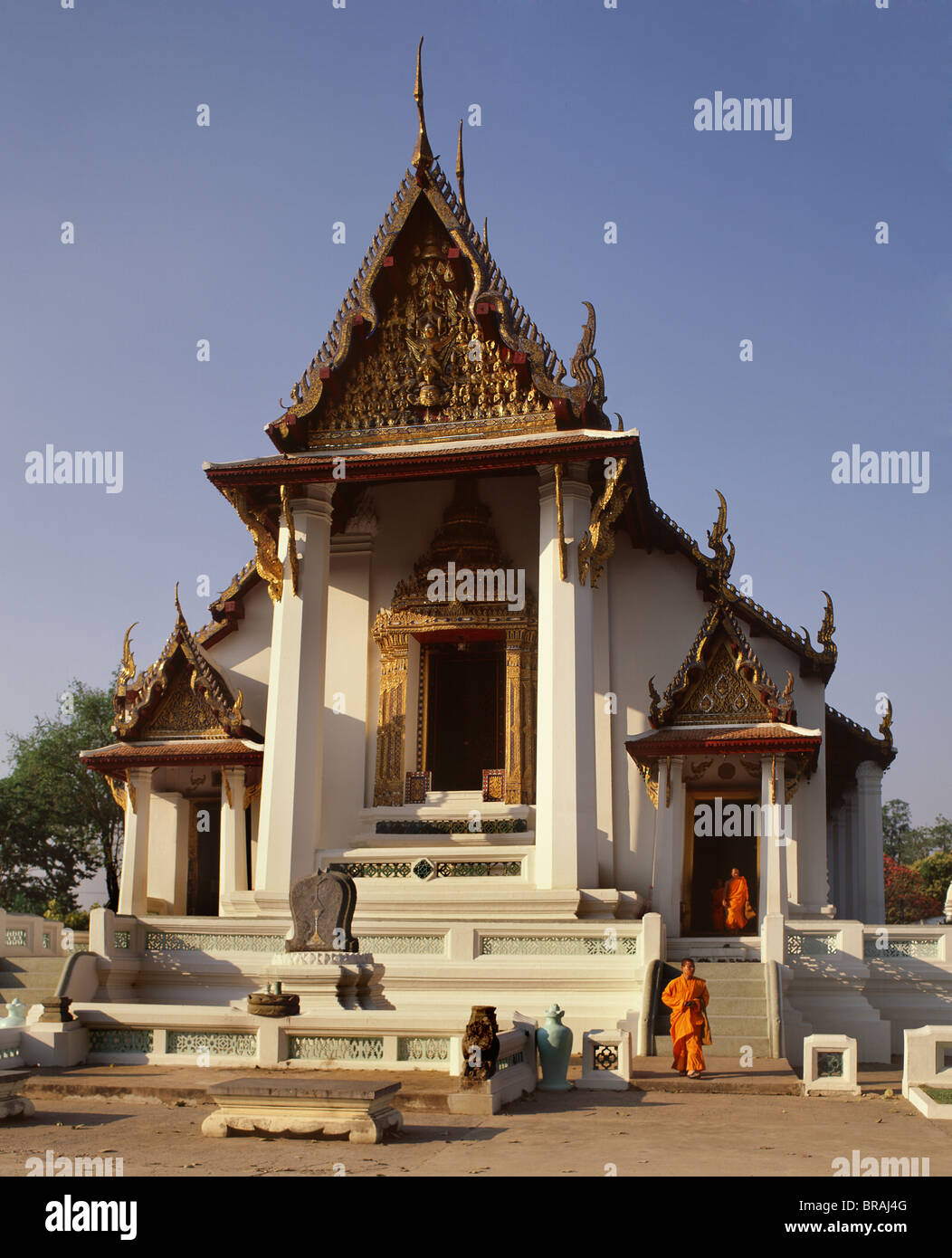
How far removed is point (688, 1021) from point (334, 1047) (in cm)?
309

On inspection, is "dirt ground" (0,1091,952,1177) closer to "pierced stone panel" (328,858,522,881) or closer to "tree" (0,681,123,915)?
"pierced stone panel" (328,858,522,881)

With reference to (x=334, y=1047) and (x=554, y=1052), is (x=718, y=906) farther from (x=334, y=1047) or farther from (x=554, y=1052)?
(x=334, y=1047)

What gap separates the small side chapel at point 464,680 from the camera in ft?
54.3

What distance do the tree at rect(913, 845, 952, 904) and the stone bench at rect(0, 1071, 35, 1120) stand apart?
37.9 metres

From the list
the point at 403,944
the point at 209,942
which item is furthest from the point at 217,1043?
the point at 209,942

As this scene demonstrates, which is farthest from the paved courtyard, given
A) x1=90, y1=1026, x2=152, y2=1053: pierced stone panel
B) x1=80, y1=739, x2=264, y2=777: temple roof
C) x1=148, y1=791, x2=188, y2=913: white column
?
x1=148, y1=791, x2=188, y2=913: white column

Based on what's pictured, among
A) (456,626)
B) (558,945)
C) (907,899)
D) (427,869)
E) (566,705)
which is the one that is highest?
(456,626)

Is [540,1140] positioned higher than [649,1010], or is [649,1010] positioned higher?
[649,1010]

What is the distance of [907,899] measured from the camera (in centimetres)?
4262

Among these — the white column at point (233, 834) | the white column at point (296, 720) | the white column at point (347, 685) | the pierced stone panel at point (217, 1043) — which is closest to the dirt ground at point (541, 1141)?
the pierced stone panel at point (217, 1043)

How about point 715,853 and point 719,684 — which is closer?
point 719,684

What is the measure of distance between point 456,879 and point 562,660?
9.64 ft
